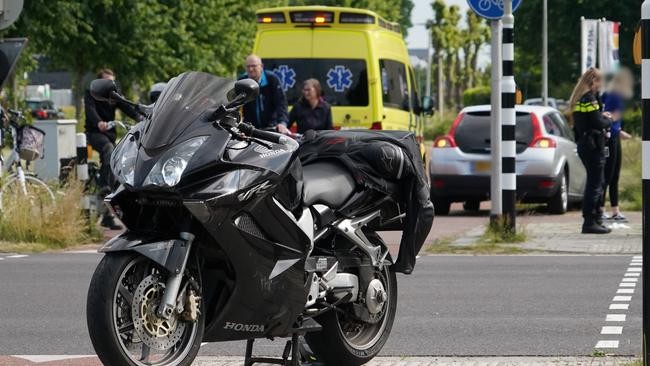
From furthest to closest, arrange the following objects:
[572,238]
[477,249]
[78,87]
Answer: [78,87]
[572,238]
[477,249]

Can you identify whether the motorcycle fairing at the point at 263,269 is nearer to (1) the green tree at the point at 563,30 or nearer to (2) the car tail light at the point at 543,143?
(2) the car tail light at the point at 543,143

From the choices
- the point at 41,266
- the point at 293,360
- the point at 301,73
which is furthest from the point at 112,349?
the point at 301,73

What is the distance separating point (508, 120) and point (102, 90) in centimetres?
924

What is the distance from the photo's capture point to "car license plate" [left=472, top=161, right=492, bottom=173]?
20.0 m

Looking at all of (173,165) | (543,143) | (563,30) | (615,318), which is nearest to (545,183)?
(543,143)

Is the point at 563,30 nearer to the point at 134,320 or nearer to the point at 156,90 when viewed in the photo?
the point at 156,90

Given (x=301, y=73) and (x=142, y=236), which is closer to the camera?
(x=142, y=236)

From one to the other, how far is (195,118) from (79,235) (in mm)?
9530

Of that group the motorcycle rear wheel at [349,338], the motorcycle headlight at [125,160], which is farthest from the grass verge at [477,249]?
the motorcycle headlight at [125,160]

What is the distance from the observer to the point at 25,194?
16203 mm

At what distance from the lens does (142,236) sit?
21.0ft

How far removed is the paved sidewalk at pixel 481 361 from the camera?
7.92 meters

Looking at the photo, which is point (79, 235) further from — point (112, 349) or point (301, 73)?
point (112, 349)

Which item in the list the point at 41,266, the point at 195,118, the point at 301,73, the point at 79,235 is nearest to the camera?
the point at 195,118
